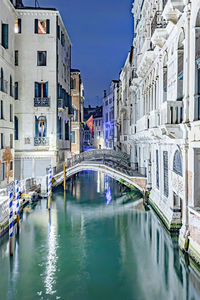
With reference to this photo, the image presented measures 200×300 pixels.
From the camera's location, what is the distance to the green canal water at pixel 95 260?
7.81 meters

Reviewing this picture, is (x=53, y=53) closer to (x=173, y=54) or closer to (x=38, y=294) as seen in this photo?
(x=173, y=54)

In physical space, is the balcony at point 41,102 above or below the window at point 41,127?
above

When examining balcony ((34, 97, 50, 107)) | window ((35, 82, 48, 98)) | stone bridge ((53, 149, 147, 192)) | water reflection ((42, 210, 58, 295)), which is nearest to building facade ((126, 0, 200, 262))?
stone bridge ((53, 149, 147, 192))

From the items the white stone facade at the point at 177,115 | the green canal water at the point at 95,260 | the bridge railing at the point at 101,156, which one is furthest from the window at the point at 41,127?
the white stone facade at the point at 177,115

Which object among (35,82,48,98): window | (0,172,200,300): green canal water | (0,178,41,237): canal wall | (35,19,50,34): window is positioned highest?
(35,19,50,34): window

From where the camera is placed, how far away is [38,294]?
25.1ft

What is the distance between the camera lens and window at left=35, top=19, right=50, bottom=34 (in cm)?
2222

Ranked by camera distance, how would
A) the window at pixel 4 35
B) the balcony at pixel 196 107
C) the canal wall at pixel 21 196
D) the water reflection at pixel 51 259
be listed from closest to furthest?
the water reflection at pixel 51 259, the balcony at pixel 196 107, the canal wall at pixel 21 196, the window at pixel 4 35

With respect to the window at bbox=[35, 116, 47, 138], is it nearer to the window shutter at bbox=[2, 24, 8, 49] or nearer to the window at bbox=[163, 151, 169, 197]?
the window shutter at bbox=[2, 24, 8, 49]

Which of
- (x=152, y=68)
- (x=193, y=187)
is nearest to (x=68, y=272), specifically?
(x=193, y=187)

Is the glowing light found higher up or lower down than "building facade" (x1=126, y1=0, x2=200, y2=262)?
lower down

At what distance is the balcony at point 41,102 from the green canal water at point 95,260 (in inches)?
357

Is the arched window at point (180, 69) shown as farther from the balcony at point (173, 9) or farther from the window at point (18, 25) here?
the window at point (18, 25)

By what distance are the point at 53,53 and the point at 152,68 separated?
9731 millimetres
